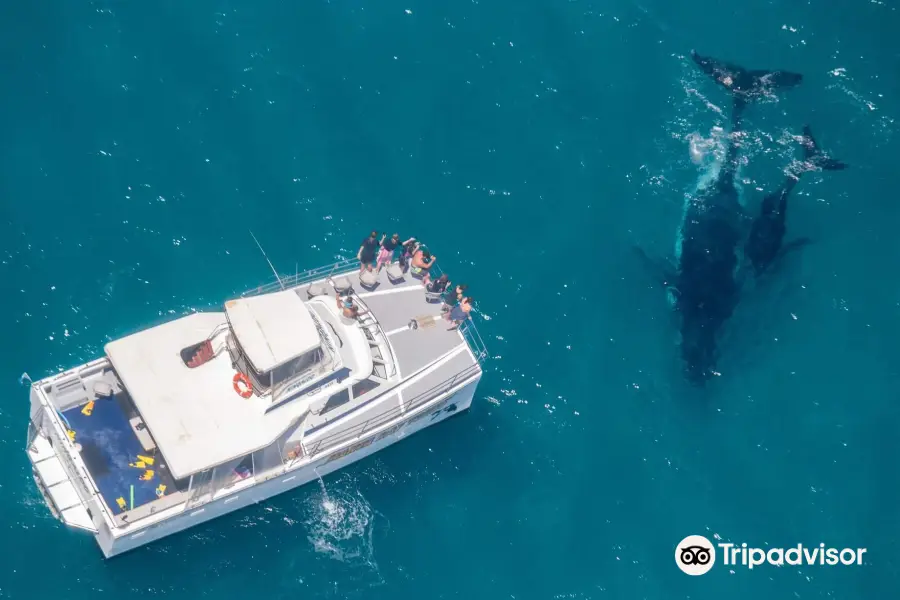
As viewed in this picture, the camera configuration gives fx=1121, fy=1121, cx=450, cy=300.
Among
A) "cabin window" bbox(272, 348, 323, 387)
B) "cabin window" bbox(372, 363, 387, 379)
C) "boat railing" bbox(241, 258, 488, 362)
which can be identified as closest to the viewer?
"cabin window" bbox(272, 348, 323, 387)

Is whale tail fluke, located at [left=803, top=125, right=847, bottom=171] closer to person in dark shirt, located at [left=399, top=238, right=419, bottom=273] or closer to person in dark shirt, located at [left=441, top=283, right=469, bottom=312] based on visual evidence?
person in dark shirt, located at [left=441, top=283, right=469, bottom=312]

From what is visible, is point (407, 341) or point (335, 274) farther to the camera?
point (335, 274)

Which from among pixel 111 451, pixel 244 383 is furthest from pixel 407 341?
pixel 111 451

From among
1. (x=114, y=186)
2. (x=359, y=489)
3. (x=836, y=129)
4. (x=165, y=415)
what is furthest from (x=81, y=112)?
(x=836, y=129)

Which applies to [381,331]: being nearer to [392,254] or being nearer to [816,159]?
[392,254]

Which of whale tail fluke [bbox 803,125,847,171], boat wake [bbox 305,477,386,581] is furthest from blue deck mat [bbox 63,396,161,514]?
whale tail fluke [bbox 803,125,847,171]
